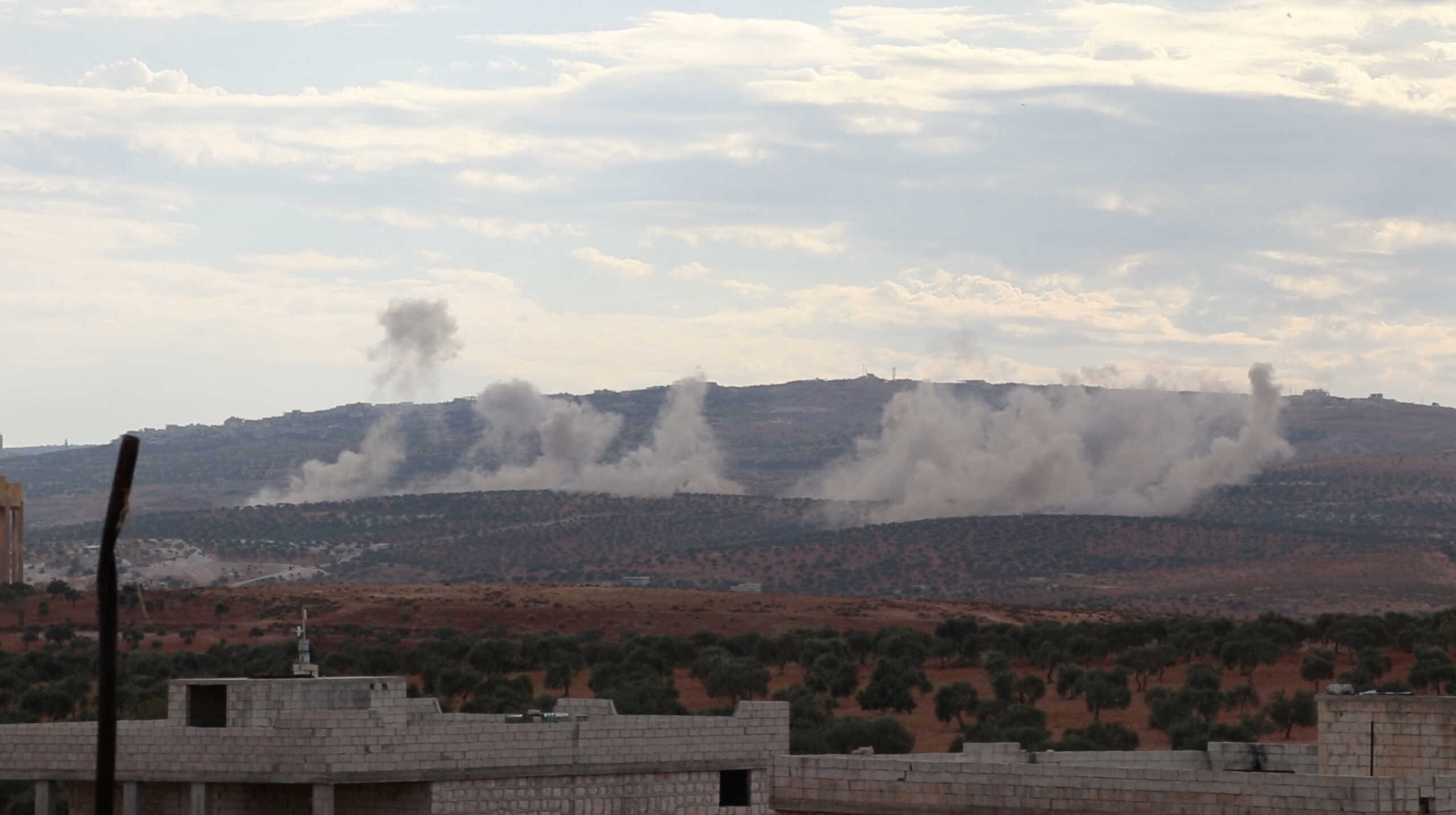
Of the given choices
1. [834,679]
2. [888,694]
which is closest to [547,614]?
[834,679]

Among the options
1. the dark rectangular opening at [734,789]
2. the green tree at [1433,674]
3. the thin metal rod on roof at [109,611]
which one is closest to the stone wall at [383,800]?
the dark rectangular opening at [734,789]

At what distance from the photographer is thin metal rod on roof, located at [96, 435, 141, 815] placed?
55.8 feet

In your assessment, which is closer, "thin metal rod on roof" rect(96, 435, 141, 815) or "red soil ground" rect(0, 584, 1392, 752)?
"thin metal rod on roof" rect(96, 435, 141, 815)

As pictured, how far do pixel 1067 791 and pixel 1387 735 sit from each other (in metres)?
4.59

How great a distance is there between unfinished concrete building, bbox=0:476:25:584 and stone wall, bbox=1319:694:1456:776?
95875mm

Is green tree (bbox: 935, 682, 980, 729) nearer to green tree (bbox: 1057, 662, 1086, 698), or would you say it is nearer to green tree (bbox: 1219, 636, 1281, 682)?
green tree (bbox: 1057, 662, 1086, 698)

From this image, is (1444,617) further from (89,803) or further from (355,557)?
(355,557)

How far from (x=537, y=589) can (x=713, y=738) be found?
8582 centimetres

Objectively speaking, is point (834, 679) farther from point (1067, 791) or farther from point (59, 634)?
point (1067, 791)

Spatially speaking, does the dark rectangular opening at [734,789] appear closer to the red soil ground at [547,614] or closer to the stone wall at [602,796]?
the stone wall at [602,796]

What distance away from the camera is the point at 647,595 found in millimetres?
121812

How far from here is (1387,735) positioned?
29.0m

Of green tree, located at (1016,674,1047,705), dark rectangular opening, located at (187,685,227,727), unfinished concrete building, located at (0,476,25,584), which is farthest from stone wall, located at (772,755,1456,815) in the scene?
unfinished concrete building, located at (0,476,25,584)

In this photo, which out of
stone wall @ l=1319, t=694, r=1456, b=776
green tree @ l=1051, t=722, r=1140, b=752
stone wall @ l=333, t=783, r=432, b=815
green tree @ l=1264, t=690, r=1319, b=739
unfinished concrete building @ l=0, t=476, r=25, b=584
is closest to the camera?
stone wall @ l=1319, t=694, r=1456, b=776
